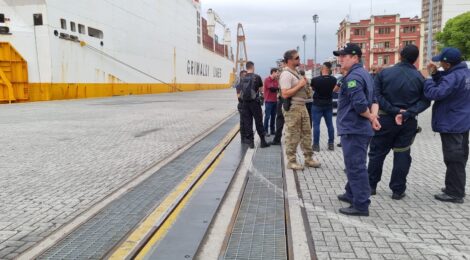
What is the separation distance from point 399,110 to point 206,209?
2.42 m

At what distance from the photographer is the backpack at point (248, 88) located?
320 inches

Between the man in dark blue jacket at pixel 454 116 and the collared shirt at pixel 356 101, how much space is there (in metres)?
0.93

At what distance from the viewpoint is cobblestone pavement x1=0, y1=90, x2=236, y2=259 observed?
4.12 m

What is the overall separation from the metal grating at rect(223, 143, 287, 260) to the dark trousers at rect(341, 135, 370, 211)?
803 millimetres

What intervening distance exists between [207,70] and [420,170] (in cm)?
5982

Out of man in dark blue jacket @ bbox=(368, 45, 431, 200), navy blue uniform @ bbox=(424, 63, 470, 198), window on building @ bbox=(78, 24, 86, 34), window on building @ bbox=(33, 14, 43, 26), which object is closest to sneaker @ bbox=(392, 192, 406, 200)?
man in dark blue jacket @ bbox=(368, 45, 431, 200)

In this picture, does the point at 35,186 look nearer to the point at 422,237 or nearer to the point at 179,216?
the point at 179,216

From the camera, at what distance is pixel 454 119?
4566 millimetres

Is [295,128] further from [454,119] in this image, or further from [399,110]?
[454,119]

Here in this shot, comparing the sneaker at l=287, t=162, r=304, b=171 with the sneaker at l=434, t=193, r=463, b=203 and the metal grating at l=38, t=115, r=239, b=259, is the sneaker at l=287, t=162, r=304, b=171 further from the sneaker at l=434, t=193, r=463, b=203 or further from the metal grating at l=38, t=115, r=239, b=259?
the sneaker at l=434, t=193, r=463, b=203

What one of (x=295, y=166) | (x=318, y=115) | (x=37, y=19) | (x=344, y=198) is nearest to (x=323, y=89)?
(x=318, y=115)

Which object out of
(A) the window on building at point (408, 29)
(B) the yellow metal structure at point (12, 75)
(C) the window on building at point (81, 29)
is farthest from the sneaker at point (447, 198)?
(A) the window on building at point (408, 29)

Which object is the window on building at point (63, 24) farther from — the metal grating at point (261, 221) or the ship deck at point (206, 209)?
the metal grating at point (261, 221)

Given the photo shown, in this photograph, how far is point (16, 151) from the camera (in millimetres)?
7910
